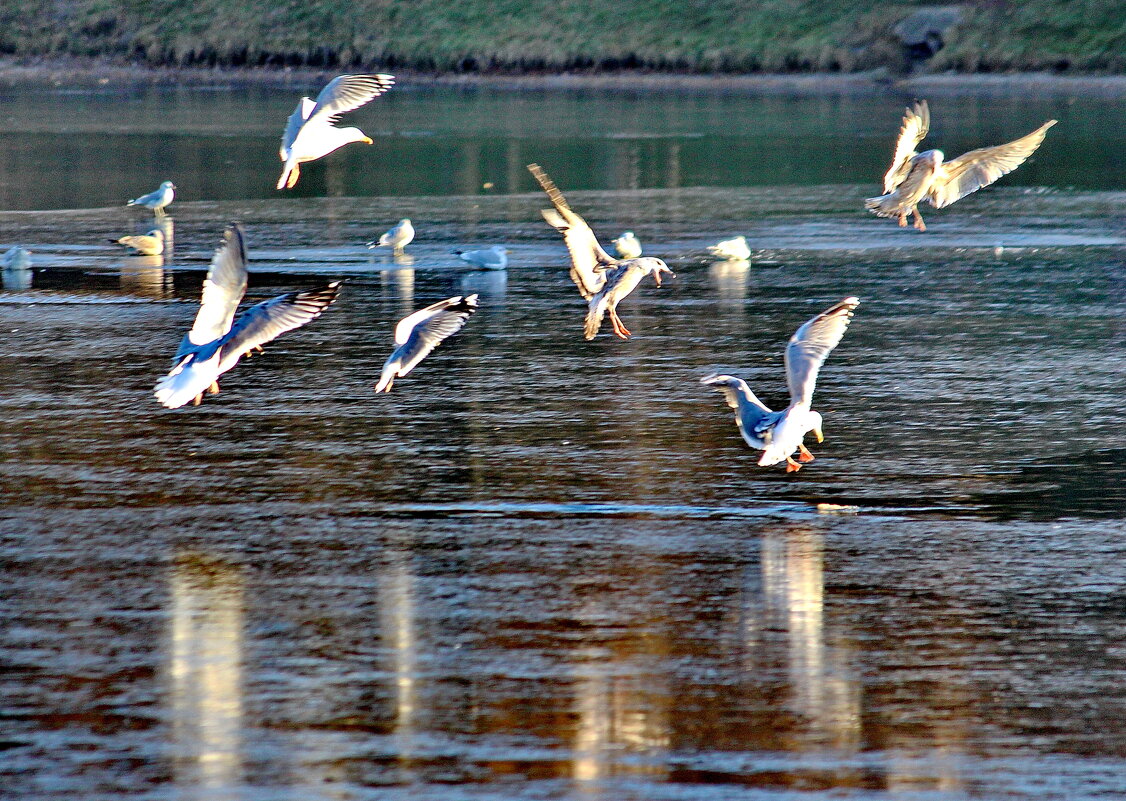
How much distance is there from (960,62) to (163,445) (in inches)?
1566

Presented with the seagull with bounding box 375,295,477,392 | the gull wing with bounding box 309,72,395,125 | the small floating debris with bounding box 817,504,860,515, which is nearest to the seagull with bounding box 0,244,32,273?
the gull wing with bounding box 309,72,395,125

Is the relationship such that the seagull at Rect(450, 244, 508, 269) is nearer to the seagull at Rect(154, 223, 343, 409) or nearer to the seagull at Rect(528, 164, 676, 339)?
the seagull at Rect(528, 164, 676, 339)

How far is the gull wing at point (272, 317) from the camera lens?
866 centimetres

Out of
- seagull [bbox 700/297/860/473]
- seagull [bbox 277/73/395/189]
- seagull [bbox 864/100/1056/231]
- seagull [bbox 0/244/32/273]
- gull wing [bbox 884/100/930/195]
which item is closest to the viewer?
seagull [bbox 700/297/860/473]

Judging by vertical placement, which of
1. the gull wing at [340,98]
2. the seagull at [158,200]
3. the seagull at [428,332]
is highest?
the seagull at [158,200]

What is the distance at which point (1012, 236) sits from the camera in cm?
1808

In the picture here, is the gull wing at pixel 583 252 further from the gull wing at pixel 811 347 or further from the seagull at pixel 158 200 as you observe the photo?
the seagull at pixel 158 200

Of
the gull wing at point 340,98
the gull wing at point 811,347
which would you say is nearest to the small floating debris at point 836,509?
the gull wing at point 811,347

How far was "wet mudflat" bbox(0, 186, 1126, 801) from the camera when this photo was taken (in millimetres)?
5445

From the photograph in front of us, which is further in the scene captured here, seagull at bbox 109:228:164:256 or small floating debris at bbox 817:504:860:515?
seagull at bbox 109:228:164:256

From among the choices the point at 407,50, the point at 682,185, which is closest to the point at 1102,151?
the point at 682,185

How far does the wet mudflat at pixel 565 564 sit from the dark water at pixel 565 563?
21 mm

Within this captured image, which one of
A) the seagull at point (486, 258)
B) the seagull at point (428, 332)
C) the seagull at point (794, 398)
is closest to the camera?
the seagull at point (794, 398)

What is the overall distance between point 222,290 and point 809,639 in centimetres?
375
